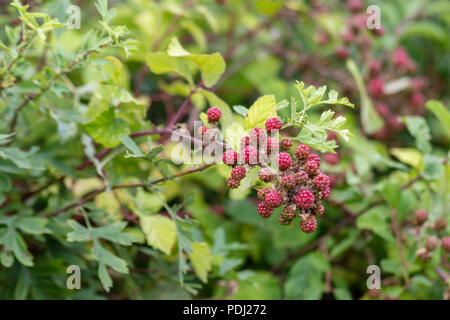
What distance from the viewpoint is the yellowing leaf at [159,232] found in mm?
962

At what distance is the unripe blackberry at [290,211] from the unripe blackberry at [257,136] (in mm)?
102

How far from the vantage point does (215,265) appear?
103 cm

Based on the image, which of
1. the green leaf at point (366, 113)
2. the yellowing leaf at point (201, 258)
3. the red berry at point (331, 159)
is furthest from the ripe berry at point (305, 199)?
the green leaf at point (366, 113)

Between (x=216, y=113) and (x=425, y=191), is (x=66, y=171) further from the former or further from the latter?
(x=425, y=191)

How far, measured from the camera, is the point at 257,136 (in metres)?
0.70

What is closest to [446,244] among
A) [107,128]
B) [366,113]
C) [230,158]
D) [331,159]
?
[331,159]

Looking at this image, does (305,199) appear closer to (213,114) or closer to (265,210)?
(265,210)

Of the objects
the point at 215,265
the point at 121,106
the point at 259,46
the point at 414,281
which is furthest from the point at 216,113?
the point at 259,46

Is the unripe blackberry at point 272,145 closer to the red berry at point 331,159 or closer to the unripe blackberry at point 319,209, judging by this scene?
the unripe blackberry at point 319,209

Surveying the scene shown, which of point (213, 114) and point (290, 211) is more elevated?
point (213, 114)

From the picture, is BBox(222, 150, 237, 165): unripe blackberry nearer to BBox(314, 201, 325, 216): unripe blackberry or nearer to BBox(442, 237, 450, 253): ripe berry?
BBox(314, 201, 325, 216): unripe blackberry

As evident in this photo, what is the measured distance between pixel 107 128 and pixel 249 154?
33 centimetres

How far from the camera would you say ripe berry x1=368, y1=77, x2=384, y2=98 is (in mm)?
1526

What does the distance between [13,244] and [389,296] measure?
79cm
